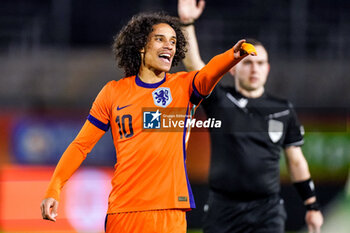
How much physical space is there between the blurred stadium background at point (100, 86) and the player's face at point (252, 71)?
12.6 ft

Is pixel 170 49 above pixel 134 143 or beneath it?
above

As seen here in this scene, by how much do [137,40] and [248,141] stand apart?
1.49 meters

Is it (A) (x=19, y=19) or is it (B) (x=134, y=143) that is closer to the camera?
(B) (x=134, y=143)

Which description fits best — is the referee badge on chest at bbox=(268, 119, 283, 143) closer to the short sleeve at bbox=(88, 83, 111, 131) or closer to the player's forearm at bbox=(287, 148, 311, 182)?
the player's forearm at bbox=(287, 148, 311, 182)

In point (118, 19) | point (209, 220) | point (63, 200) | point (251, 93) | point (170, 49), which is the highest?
point (118, 19)

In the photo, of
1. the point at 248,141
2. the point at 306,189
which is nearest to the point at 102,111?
Result: the point at 248,141

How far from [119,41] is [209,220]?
5.69 feet

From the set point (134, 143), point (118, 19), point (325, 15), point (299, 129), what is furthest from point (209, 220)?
point (325, 15)

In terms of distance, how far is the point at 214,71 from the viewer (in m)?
3.35

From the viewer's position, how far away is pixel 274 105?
16.3 ft

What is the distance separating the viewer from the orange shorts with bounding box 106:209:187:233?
132 inches

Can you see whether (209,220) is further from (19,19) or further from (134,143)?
(19,19)

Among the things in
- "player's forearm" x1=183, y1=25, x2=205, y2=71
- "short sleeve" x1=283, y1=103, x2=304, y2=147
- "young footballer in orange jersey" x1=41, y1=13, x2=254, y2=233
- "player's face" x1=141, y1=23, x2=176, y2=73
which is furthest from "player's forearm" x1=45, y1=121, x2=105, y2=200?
"short sleeve" x1=283, y1=103, x2=304, y2=147

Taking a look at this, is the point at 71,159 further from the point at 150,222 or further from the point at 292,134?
the point at 292,134
